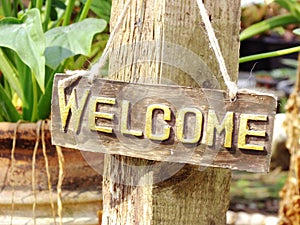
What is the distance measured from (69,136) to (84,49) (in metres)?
0.23

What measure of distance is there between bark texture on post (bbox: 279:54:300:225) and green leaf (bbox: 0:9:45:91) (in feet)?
1.73

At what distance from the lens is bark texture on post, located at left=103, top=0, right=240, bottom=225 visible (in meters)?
0.67

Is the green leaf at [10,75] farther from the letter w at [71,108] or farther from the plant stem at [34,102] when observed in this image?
the letter w at [71,108]

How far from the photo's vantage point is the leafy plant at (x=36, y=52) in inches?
33.3

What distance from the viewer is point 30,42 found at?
849 mm

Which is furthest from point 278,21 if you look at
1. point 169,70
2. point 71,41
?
point 169,70

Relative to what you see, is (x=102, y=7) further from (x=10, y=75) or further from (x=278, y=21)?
(x=278, y=21)

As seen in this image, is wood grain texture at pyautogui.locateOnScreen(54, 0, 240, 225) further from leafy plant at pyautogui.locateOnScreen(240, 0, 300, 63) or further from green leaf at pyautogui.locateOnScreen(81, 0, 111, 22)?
leafy plant at pyautogui.locateOnScreen(240, 0, 300, 63)

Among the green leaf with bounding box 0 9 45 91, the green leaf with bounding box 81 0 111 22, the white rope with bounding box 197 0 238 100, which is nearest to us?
the white rope with bounding box 197 0 238 100

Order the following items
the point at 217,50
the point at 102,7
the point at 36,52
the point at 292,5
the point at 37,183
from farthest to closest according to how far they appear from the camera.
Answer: the point at 292,5, the point at 102,7, the point at 37,183, the point at 36,52, the point at 217,50

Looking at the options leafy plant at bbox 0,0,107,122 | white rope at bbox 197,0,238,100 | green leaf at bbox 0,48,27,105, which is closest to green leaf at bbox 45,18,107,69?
leafy plant at bbox 0,0,107,122

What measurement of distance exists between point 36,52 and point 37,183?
0.24 metres

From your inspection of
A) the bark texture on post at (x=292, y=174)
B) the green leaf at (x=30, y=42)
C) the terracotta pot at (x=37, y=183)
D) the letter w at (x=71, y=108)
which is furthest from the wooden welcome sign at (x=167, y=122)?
the bark texture on post at (x=292, y=174)

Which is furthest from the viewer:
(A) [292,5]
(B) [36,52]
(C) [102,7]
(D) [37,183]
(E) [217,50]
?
(A) [292,5]
